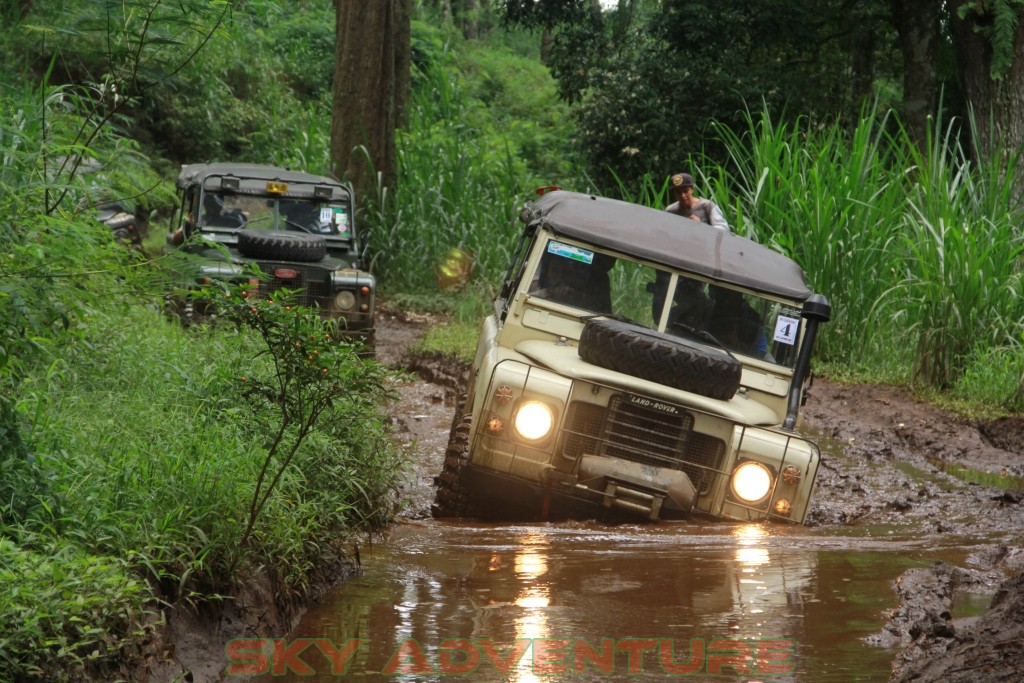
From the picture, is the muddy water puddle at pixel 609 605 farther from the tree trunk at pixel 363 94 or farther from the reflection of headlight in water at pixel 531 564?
the tree trunk at pixel 363 94

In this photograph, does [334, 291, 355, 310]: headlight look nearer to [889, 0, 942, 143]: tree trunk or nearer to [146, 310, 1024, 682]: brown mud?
[146, 310, 1024, 682]: brown mud

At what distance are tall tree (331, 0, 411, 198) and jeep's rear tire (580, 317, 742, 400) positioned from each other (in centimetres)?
1049

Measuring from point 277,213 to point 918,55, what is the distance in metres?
10.3

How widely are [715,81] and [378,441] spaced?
1275 centimetres

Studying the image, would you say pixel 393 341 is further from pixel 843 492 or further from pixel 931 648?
pixel 931 648

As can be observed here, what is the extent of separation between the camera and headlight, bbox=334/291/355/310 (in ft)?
35.3

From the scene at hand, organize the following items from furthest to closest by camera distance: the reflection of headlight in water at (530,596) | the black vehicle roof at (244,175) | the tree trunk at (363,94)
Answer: the tree trunk at (363,94) → the black vehicle roof at (244,175) → the reflection of headlight in water at (530,596)

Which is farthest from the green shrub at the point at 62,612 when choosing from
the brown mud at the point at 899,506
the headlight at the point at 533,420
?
the headlight at the point at 533,420

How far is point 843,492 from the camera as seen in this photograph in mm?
8156

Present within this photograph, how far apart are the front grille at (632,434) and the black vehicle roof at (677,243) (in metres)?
1.07

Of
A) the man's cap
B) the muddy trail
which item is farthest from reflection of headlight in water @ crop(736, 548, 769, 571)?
the man's cap

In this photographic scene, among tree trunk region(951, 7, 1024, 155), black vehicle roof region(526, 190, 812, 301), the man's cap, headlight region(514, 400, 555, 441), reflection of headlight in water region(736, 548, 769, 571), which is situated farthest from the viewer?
tree trunk region(951, 7, 1024, 155)

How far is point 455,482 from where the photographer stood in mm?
6535

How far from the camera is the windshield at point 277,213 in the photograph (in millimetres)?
11094
